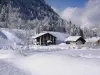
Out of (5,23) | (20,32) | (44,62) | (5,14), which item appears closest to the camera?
(44,62)

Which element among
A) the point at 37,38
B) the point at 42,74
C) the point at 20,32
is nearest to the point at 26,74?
the point at 42,74

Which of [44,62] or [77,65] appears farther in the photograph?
[44,62]

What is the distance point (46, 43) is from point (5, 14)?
215 ft

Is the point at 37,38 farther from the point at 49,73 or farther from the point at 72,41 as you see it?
the point at 49,73

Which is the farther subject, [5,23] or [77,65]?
[5,23]

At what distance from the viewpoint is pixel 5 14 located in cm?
14812

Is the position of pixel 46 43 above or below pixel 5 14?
below


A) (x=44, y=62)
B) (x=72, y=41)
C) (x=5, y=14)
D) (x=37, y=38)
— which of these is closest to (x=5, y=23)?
(x=5, y=14)

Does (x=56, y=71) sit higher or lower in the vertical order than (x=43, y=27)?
lower

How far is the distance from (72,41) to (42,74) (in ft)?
263

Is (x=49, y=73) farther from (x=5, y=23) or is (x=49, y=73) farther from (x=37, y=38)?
(x=5, y=23)

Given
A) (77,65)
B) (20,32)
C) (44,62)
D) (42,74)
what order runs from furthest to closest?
1. (20,32)
2. (44,62)
3. (77,65)
4. (42,74)

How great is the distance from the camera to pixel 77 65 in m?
15.2

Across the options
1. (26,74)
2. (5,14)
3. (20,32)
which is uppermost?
(5,14)
